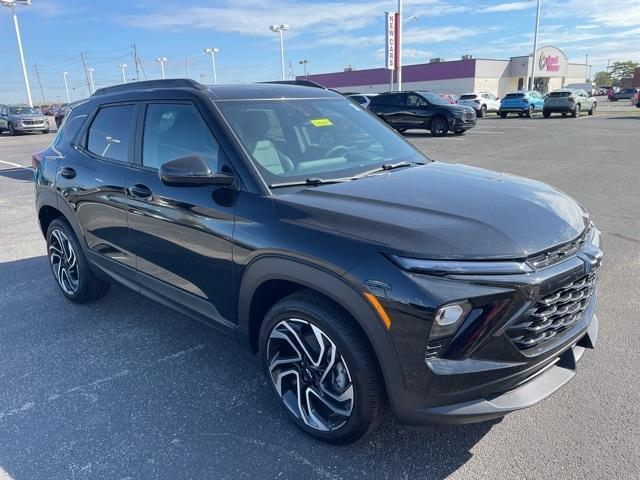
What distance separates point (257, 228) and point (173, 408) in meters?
1.27

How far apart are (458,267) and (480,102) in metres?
35.7

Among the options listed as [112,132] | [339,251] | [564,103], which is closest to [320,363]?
[339,251]

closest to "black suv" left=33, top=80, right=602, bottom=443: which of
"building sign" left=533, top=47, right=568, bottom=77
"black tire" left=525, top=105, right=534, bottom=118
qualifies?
"black tire" left=525, top=105, right=534, bottom=118

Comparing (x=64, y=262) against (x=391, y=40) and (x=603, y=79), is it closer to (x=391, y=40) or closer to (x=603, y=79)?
(x=391, y=40)

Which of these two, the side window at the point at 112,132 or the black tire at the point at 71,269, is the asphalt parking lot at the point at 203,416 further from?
the side window at the point at 112,132

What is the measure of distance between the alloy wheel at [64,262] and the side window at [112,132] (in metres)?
0.99

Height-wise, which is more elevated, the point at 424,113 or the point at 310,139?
the point at 310,139

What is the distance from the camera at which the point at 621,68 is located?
125 m

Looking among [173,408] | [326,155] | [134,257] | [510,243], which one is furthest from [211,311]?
[510,243]

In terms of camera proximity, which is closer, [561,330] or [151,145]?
[561,330]

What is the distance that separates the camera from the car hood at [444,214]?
2.18 meters

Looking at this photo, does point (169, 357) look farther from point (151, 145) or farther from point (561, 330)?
point (561, 330)

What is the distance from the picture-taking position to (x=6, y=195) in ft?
32.9

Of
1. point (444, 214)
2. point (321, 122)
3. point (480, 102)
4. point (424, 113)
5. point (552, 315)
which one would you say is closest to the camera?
point (552, 315)
